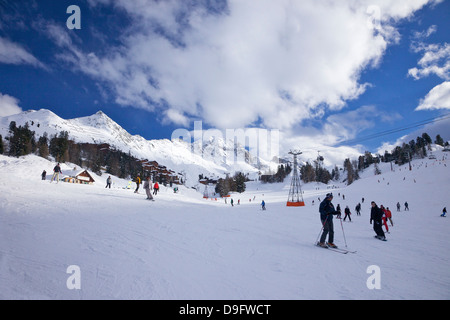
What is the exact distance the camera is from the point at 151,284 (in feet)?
11.7

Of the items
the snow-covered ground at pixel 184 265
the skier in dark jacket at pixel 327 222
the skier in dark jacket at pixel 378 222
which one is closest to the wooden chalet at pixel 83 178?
the snow-covered ground at pixel 184 265

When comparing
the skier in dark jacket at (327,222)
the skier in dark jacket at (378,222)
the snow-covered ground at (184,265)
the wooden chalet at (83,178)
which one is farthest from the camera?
the wooden chalet at (83,178)

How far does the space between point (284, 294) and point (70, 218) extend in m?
7.95

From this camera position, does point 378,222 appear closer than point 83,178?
Yes

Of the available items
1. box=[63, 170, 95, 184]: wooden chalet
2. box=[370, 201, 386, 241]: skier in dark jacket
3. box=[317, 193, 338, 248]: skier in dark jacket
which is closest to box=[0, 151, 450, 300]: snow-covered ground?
box=[317, 193, 338, 248]: skier in dark jacket

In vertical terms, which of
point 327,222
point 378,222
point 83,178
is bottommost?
point 378,222

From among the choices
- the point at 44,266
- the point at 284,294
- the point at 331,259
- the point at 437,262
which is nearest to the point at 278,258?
the point at 331,259

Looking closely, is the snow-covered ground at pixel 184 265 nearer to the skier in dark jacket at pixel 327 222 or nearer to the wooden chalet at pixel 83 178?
the skier in dark jacket at pixel 327 222

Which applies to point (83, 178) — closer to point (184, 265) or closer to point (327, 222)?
point (184, 265)

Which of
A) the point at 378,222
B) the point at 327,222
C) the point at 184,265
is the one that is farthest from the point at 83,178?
the point at 378,222

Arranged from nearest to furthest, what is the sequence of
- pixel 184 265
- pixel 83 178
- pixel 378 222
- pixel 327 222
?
pixel 184 265, pixel 327 222, pixel 378 222, pixel 83 178

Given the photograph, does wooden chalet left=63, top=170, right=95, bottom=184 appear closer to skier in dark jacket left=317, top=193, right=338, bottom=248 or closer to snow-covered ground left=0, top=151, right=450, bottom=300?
snow-covered ground left=0, top=151, right=450, bottom=300

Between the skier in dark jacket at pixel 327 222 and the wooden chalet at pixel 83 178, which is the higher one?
the wooden chalet at pixel 83 178
